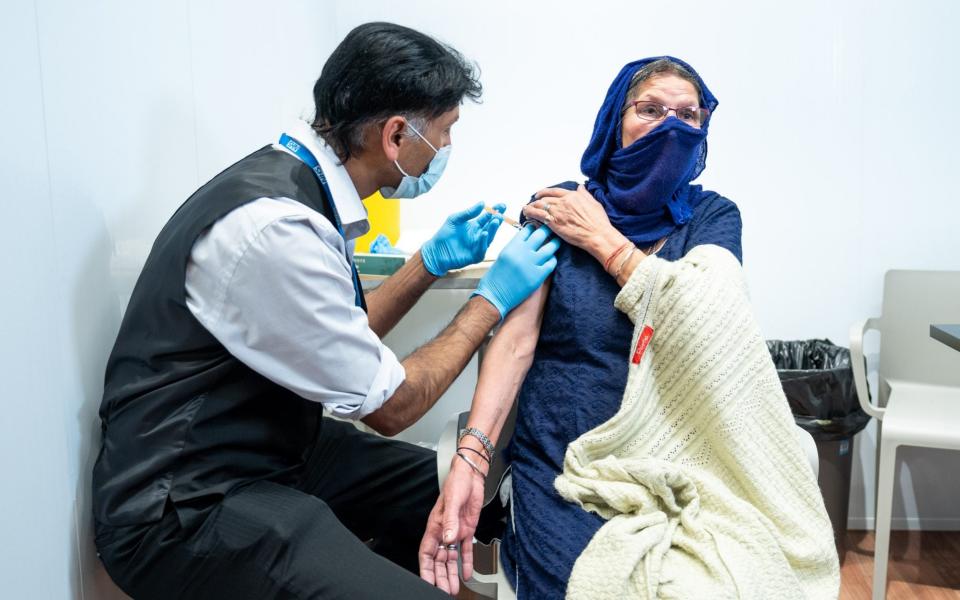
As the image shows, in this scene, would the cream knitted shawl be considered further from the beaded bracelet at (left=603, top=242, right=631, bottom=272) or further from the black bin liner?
the black bin liner

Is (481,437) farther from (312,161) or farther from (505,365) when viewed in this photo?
(312,161)

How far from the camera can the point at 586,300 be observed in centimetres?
153

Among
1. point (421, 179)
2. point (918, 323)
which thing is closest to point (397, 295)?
point (421, 179)

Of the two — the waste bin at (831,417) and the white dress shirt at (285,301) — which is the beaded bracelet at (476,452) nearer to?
the white dress shirt at (285,301)

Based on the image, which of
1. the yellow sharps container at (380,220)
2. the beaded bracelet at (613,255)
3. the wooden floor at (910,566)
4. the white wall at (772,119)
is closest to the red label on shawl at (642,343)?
the beaded bracelet at (613,255)

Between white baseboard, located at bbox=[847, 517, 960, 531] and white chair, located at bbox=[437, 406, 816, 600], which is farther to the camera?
white baseboard, located at bbox=[847, 517, 960, 531]

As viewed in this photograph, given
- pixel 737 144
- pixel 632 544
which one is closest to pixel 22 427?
pixel 632 544

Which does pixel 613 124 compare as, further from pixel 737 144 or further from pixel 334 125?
pixel 737 144

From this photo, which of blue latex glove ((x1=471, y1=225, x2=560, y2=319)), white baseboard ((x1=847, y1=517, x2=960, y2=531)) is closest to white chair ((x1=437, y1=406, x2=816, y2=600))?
blue latex glove ((x1=471, y1=225, x2=560, y2=319))

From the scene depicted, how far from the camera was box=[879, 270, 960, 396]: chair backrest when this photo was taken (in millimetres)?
2514

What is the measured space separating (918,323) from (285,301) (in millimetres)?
2252

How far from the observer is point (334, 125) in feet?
4.65

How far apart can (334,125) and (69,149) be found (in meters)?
0.45

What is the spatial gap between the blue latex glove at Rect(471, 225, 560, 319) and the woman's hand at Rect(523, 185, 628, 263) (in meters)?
0.06
